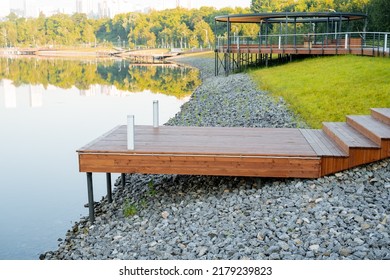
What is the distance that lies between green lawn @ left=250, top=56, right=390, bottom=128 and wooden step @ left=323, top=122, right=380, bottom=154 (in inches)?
93.2

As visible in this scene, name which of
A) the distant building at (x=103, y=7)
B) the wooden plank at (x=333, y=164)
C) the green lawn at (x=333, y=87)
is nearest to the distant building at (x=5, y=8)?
the distant building at (x=103, y=7)

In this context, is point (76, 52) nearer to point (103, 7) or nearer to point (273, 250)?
point (103, 7)

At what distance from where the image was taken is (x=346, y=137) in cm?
688

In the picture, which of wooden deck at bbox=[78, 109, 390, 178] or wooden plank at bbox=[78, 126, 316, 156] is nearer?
wooden deck at bbox=[78, 109, 390, 178]

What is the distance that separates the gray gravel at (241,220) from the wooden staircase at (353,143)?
0.13m

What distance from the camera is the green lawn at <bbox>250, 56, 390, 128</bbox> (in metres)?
11.1

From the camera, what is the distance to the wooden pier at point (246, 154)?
644 centimetres

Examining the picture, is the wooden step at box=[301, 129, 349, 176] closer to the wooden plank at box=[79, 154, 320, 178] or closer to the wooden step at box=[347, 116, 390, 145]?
the wooden plank at box=[79, 154, 320, 178]

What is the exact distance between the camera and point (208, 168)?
6.69 meters

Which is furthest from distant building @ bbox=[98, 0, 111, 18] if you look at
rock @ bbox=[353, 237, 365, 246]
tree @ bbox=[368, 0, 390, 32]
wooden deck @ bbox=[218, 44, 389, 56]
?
rock @ bbox=[353, 237, 365, 246]

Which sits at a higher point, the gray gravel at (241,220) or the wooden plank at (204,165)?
the wooden plank at (204,165)

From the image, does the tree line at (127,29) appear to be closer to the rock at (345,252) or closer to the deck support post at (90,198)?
the deck support post at (90,198)

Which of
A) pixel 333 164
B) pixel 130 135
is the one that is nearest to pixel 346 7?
pixel 333 164

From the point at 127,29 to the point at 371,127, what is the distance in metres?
80.5
